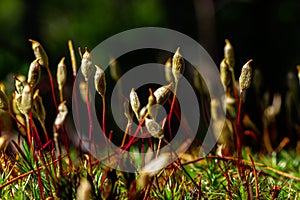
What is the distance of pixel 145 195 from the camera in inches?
23.7

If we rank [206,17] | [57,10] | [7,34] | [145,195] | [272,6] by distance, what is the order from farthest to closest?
[57,10]
[7,34]
[272,6]
[206,17]
[145,195]

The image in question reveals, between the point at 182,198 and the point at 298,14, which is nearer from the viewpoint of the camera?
the point at 182,198

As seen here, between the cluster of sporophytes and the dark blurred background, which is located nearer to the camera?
the cluster of sporophytes

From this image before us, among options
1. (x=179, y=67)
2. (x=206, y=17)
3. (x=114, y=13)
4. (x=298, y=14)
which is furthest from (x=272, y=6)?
(x=179, y=67)

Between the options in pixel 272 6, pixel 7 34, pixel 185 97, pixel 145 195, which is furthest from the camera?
pixel 7 34

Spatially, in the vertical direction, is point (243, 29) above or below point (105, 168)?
above

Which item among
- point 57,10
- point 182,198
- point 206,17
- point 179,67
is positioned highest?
point 57,10

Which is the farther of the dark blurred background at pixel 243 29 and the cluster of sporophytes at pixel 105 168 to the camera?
the dark blurred background at pixel 243 29

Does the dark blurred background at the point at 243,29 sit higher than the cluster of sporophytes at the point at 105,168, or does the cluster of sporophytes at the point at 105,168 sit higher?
the dark blurred background at the point at 243,29

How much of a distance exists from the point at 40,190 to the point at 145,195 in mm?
136

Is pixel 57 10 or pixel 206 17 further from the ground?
pixel 57 10

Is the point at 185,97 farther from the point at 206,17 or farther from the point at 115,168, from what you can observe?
the point at 206,17

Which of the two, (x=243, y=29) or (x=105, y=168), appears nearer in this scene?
(x=105, y=168)

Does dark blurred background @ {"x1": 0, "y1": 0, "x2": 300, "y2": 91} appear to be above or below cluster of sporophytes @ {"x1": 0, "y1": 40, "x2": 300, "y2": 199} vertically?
above
